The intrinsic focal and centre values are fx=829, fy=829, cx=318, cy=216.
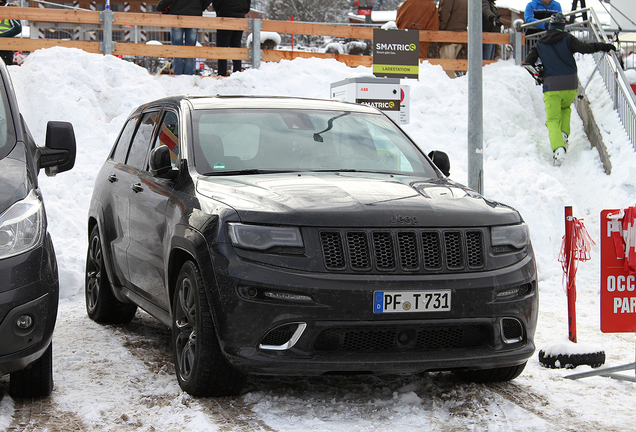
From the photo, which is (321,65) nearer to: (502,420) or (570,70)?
(570,70)

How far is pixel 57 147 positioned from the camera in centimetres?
531

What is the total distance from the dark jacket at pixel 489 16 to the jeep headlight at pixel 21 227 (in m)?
16.1

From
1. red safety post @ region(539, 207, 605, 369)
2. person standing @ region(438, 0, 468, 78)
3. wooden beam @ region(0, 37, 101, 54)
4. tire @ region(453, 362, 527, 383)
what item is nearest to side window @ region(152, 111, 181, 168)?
tire @ region(453, 362, 527, 383)

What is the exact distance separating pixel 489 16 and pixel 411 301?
15963 millimetres

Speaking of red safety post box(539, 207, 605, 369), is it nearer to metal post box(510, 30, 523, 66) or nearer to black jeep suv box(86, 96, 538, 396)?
black jeep suv box(86, 96, 538, 396)

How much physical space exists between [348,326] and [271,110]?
209 cm

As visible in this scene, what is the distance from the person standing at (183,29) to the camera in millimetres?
16500

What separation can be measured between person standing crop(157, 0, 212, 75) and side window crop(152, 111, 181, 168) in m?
11.1

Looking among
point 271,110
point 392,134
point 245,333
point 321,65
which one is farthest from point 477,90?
point 321,65

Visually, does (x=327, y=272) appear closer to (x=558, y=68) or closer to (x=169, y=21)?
(x=558, y=68)

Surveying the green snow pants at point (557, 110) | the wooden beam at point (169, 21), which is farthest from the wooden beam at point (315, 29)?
the green snow pants at point (557, 110)

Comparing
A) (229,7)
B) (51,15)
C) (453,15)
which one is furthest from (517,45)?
(51,15)

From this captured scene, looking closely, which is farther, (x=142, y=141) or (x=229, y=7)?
(x=229, y=7)

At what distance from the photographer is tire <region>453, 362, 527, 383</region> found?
5023 mm
